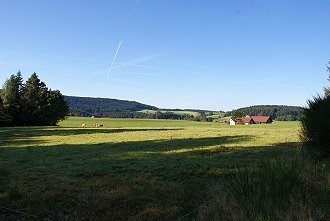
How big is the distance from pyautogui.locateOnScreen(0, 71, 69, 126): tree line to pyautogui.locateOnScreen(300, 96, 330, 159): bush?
81.6 metres

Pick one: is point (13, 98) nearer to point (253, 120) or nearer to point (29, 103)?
point (29, 103)

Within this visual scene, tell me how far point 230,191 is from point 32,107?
9154cm

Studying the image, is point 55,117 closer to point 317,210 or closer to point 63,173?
point 63,173

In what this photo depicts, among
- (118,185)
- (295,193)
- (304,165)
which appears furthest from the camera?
(118,185)

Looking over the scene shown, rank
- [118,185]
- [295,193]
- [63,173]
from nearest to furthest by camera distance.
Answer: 1. [295,193]
2. [118,185]
3. [63,173]

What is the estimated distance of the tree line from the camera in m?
89.6

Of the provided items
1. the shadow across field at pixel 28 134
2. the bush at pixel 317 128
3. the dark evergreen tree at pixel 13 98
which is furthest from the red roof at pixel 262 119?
the bush at pixel 317 128

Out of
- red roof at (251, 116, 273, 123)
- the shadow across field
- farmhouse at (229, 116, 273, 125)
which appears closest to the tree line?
the shadow across field

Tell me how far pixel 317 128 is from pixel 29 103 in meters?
87.8

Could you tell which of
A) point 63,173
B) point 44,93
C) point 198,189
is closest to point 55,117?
point 44,93

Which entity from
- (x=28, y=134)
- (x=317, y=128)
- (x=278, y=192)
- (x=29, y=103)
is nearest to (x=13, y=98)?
(x=29, y=103)

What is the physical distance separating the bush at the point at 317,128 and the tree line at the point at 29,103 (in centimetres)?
8160

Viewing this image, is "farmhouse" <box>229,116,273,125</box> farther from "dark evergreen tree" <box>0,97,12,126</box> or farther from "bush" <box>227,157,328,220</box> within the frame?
"bush" <box>227,157,328,220</box>

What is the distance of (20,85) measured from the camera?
96375mm
